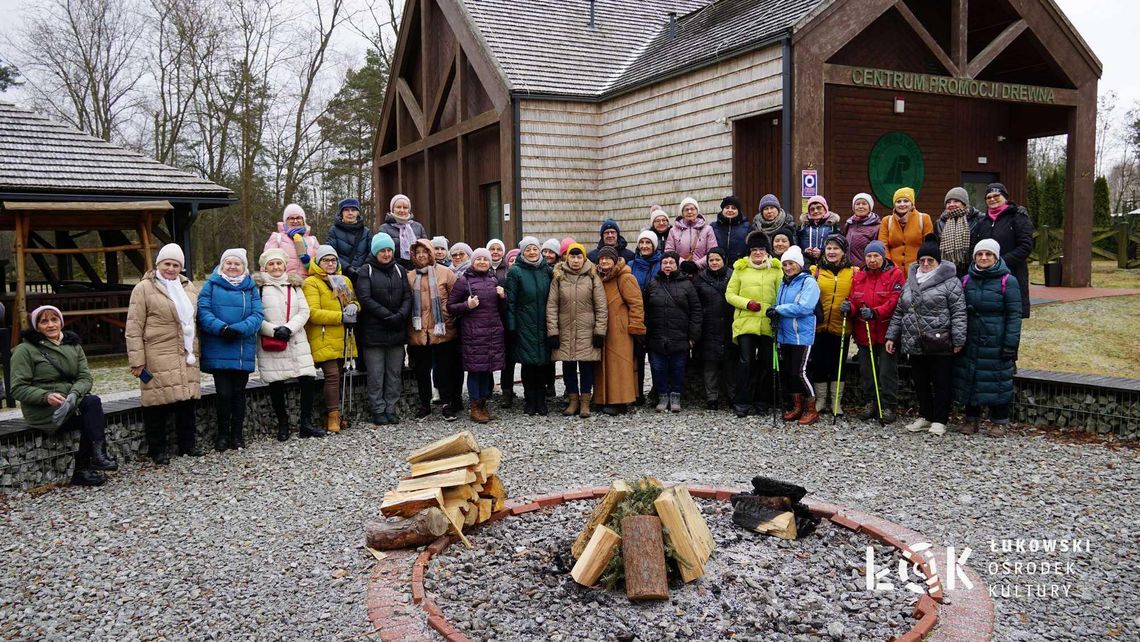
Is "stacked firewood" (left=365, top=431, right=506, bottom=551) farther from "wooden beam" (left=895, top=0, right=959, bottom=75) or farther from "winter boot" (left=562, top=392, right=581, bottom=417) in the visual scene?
"wooden beam" (left=895, top=0, right=959, bottom=75)

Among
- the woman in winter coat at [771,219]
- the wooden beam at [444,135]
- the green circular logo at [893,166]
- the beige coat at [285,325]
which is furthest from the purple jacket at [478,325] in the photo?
the green circular logo at [893,166]

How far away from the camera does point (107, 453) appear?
6953mm

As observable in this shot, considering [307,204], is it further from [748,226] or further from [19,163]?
[748,226]

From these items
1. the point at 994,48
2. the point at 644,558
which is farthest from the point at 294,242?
the point at 994,48

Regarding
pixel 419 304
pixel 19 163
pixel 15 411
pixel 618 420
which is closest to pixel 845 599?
pixel 618 420

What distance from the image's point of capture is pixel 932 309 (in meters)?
7.28

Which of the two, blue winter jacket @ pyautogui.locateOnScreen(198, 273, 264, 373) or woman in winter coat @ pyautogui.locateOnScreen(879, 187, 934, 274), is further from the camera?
woman in winter coat @ pyautogui.locateOnScreen(879, 187, 934, 274)

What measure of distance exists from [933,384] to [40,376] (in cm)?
Result: 745

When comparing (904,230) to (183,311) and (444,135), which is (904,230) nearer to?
(183,311)

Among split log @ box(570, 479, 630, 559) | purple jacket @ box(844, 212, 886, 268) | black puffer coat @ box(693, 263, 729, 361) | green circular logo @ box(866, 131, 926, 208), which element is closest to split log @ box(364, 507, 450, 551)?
split log @ box(570, 479, 630, 559)

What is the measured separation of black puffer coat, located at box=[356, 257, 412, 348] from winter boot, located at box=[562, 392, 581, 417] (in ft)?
5.96

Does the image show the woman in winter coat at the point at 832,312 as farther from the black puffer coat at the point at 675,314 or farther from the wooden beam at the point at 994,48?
the wooden beam at the point at 994,48

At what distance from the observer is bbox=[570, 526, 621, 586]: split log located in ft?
13.3

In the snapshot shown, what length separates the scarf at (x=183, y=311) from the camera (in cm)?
707
